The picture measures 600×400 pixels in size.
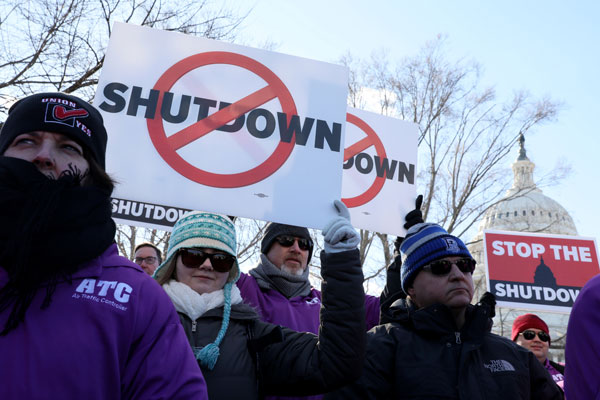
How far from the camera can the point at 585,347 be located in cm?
165

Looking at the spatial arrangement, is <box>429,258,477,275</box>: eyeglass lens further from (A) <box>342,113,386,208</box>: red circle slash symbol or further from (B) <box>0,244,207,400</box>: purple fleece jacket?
(A) <box>342,113,386,208</box>: red circle slash symbol

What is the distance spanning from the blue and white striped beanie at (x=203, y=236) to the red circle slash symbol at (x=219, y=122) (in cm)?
57

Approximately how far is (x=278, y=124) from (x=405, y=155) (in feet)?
5.23

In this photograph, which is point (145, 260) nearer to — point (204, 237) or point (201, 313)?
point (204, 237)

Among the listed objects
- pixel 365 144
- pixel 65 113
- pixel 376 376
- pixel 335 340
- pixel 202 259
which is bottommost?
pixel 376 376

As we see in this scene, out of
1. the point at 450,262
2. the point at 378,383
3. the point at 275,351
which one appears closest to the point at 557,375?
the point at 450,262

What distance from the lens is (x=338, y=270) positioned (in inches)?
79.4

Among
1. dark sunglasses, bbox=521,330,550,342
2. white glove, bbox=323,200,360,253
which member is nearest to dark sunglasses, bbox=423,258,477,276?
white glove, bbox=323,200,360,253

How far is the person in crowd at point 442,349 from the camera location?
2.34m

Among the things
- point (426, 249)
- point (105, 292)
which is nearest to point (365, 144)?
point (426, 249)

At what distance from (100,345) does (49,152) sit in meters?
0.61

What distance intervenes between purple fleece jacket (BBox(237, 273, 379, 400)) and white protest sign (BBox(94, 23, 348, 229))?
499 mm

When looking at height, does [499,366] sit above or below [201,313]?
below

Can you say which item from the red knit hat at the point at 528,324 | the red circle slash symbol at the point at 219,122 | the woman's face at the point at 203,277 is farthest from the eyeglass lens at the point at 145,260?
the red knit hat at the point at 528,324
